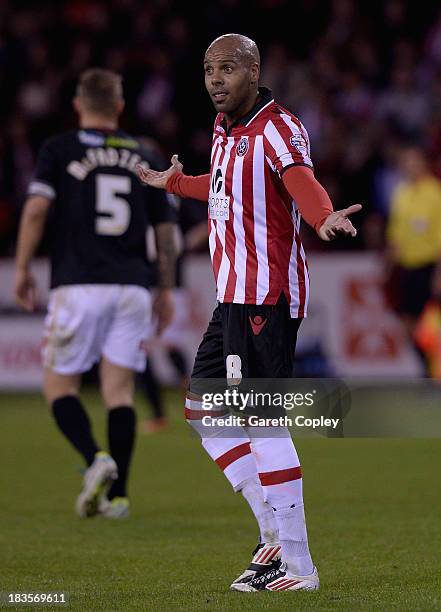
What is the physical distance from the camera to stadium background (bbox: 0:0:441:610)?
17.5 feet

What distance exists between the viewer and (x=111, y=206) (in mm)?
7277

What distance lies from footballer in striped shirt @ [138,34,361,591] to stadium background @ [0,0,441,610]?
0.25 metres

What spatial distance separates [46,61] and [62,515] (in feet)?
41.5

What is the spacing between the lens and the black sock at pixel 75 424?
7.04m

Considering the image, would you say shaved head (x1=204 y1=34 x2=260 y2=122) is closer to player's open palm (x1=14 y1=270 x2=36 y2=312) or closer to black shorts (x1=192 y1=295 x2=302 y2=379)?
black shorts (x1=192 y1=295 x2=302 y2=379)

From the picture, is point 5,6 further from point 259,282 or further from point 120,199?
point 259,282

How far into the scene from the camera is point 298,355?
14438 mm

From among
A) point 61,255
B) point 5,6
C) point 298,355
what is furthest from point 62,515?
point 5,6

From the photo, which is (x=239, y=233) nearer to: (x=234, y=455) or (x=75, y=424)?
(x=234, y=455)

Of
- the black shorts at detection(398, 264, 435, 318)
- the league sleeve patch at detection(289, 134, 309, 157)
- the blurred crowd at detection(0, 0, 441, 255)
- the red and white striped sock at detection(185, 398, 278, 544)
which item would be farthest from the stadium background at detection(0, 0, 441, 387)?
the league sleeve patch at detection(289, 134, 309, 157)

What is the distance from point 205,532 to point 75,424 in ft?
3.73

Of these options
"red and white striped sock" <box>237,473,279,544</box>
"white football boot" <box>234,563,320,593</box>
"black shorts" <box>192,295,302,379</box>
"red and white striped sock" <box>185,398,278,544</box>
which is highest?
"black shorts" <box>192,295,302,379</box>

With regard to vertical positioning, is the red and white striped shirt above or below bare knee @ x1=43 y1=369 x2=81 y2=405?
above

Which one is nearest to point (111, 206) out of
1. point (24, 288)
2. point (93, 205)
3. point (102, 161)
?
point (93, 205)
